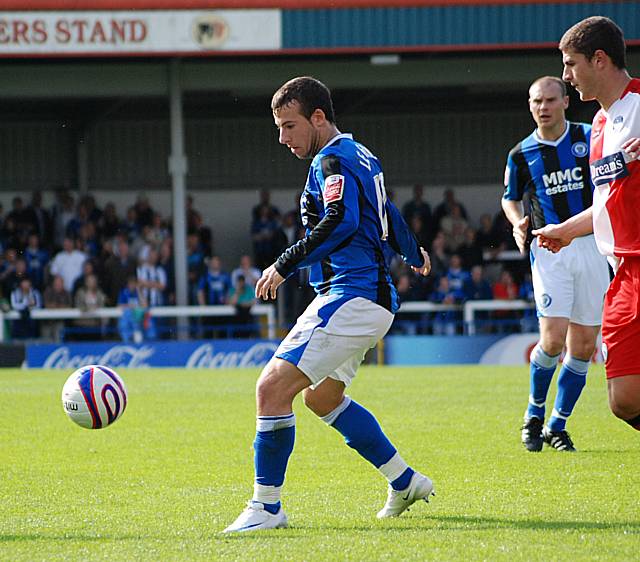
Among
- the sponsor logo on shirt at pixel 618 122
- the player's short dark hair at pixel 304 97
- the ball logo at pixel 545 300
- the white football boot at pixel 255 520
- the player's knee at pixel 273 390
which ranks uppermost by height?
the player's short dark hair at pixel 304 97

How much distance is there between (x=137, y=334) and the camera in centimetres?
1972

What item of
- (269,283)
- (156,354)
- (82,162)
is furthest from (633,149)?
(82,162)

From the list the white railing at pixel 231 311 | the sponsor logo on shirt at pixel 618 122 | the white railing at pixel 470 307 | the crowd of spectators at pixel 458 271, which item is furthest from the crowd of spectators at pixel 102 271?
the sponsor logo on shirt at pixel 618 122

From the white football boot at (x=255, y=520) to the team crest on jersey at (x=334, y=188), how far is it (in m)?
1.45

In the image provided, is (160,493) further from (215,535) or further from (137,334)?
(137,334)

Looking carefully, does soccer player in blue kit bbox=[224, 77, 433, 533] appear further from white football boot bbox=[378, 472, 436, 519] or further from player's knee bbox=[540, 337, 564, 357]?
player's knee bbox=[540, 337, 564, 357]

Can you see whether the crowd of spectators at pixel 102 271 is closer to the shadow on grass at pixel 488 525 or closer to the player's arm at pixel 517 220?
the player's arm at pixel 517 220

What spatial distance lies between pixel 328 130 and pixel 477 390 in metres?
7.86

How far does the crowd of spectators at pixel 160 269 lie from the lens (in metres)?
20.5

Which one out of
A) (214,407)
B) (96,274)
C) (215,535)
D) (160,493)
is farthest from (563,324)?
(96,274)

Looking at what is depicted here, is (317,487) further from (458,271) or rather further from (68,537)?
(458,271)

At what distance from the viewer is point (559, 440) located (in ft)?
26.7

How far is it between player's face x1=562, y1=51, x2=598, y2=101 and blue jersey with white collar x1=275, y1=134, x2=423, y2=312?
0.98 meters

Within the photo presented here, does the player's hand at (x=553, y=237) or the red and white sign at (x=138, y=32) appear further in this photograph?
the red and white sign at (x=138, y=32)
